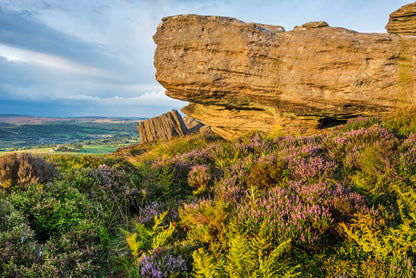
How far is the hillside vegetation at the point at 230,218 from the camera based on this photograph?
2916mm

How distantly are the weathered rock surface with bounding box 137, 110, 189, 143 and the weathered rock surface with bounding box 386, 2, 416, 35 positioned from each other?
12436 millimetres

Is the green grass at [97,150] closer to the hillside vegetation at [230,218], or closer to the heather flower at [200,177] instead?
the hillside vegetation at [230,218]

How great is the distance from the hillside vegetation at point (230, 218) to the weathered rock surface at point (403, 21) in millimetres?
7219

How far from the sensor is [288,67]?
9375mm

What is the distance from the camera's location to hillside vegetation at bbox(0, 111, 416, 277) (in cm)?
292

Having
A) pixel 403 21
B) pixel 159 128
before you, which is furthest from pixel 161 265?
pixel 403 21

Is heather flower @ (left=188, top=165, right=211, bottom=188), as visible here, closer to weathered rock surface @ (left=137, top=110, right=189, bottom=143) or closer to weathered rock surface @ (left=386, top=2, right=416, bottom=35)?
weathered rock surface @ (left=137, top=110, right=189, bottom=143)

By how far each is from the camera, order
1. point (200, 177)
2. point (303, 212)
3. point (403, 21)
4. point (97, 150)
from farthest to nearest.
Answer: point (97, 150)
point (403, 21)
point (200, 177)
point (303, 212)

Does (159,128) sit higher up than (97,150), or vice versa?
(159,128)

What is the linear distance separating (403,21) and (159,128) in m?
14.1

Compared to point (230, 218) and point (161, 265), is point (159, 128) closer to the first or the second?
point (230, 218)

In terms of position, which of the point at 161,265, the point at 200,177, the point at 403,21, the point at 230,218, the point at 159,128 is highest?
the point at 403,21

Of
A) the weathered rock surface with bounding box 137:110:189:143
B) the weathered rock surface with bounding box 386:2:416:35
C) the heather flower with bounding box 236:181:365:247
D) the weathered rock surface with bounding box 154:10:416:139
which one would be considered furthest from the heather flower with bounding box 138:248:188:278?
the weathered rock surface with bounding box 386:2:416:35

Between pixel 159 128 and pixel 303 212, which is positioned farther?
pixel 159 128
